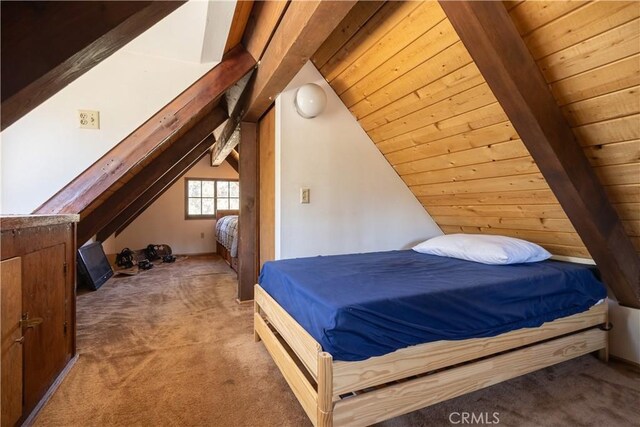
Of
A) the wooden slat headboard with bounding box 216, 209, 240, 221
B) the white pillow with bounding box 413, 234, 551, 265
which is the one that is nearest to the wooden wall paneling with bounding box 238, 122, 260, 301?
the white pillow with bounding box 413, 234, 551, 265

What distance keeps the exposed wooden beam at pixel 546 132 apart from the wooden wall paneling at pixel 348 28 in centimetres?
72

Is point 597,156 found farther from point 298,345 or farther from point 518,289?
point 298,345

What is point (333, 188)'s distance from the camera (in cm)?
247

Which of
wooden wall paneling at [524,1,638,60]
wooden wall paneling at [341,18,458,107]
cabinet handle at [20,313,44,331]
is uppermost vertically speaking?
wooden wall paneling at [341,18,458,107]

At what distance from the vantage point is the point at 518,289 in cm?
148

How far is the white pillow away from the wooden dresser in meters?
2.36

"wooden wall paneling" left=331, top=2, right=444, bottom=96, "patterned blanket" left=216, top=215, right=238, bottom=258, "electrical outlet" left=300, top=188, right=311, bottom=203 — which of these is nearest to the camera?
"wooden wall paneling" left=331, top=2, right=444, bottom=96

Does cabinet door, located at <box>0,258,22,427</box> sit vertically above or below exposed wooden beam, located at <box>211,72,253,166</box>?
below

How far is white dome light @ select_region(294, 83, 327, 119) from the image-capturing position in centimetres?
223

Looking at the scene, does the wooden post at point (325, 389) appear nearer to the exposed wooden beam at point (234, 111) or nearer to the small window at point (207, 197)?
the exposed wooden beam at point (234, 111)

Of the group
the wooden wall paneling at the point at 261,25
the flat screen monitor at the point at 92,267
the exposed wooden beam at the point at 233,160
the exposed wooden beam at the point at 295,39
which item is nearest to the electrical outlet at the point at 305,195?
the exposed wooden beam at the point at 295,39

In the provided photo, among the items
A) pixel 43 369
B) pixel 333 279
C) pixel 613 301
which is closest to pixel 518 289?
pixel 333 279

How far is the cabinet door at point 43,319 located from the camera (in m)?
1.28

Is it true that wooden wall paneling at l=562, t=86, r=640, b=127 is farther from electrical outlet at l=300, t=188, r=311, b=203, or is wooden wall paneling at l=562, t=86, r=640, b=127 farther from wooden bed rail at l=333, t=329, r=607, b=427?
electrical outlet at l=300, t=188, r=311, b=203
